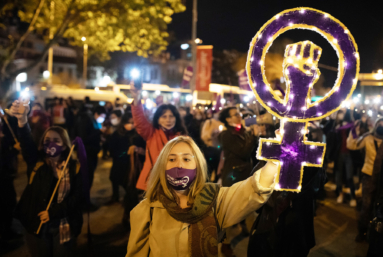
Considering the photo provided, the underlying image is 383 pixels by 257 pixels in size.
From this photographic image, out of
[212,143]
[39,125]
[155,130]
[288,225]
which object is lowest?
[288,225]

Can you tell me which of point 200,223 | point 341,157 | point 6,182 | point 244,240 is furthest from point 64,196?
point 341,157

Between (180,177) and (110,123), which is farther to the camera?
(110,123)

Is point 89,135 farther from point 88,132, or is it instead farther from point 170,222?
point 170,222

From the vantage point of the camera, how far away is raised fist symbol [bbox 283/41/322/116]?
2.20 m

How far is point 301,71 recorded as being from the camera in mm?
2201

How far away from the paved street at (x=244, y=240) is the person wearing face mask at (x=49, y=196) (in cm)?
116

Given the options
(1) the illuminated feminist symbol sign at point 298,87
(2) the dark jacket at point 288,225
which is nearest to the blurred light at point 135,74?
(2) the dark jacket at point 288,225

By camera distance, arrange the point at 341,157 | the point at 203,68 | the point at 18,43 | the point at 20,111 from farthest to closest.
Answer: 1. the point at 203,68
2. the point at 18,43
3. the point at 341,157
4. the point at 20,111

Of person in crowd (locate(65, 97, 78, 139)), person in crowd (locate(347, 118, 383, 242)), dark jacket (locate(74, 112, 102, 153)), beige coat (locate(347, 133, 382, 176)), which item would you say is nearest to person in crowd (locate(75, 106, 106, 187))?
dark jacket (locate(74, 112, 102, 153))

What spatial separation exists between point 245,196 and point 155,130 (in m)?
2.74

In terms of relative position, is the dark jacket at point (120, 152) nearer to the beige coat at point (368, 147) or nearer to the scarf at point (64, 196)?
the scarf at point (64, 196)

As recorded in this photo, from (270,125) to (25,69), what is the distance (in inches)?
386

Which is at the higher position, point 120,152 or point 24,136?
point 24,136

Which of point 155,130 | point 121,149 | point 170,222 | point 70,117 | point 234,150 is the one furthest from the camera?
point 70,117
